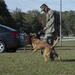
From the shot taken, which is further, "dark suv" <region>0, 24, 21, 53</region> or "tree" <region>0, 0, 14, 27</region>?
"tree" <region>0, 0, 14, 27</region>

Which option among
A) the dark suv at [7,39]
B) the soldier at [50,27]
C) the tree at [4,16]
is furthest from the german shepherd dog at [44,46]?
the tree at [4,16]

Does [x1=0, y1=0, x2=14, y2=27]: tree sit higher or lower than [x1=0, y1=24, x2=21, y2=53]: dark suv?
higher

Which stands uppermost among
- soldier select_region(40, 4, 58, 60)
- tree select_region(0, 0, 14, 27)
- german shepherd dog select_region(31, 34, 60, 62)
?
tree select_region(0, 0, 14, 27)

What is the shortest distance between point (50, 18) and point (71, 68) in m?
2.73

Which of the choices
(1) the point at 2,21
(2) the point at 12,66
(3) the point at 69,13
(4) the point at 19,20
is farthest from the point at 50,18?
(3) the point at 69,13

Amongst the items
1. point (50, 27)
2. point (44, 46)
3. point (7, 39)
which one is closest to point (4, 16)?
point (7, 39)

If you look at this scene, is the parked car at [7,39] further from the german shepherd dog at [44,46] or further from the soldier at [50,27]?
the german shepherd dog at [44,46]

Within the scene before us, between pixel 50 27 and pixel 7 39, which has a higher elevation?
pixel 50 27

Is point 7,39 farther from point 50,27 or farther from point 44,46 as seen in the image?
point 44,46

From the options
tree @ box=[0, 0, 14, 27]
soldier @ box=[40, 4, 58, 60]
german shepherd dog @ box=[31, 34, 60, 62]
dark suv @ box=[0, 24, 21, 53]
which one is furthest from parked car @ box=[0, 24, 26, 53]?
tree @ box=[0, 0, 14, 27]

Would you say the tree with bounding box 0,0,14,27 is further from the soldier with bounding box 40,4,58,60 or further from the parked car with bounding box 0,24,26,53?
the soldier with bounding box 40,4,58,60

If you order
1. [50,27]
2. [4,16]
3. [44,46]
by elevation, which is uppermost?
[4,16]

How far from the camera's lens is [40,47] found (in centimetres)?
1166

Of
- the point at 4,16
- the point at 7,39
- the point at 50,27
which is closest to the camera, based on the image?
the point at 50,27
